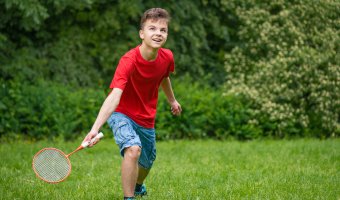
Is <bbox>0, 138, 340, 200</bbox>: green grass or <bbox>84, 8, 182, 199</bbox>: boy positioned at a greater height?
<bbox>84, 8, 182, 199</bbox>: boy

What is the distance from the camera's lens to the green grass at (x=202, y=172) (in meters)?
6.23

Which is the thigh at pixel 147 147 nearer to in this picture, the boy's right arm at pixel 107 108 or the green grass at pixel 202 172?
the green grass at pixel 202 172

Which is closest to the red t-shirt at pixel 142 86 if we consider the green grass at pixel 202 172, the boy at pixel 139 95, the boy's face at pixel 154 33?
the boy at pixel 139 95

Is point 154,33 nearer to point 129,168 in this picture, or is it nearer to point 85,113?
point 129,168

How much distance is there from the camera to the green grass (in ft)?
20.4

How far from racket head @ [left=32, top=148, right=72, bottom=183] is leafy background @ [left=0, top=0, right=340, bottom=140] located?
6.23m

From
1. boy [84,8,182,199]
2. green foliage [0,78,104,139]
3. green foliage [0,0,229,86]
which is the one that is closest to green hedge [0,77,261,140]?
green foliage [0,78,104,139]

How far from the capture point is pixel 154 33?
5.70m

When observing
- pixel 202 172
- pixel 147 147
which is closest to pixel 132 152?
pixel 147 147

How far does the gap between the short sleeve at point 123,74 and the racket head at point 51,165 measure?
0.84 metres

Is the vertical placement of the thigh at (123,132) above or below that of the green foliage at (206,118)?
above

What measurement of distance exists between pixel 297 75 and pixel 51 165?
324 inches

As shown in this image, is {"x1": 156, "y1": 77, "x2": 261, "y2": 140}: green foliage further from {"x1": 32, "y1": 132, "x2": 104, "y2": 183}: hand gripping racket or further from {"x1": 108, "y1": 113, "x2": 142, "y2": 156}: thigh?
{"x1": 32, "y1": 132, "x2": 104, "y2": 183}: hand gripping racket

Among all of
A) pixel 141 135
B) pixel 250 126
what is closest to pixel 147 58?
pixel 141 135
